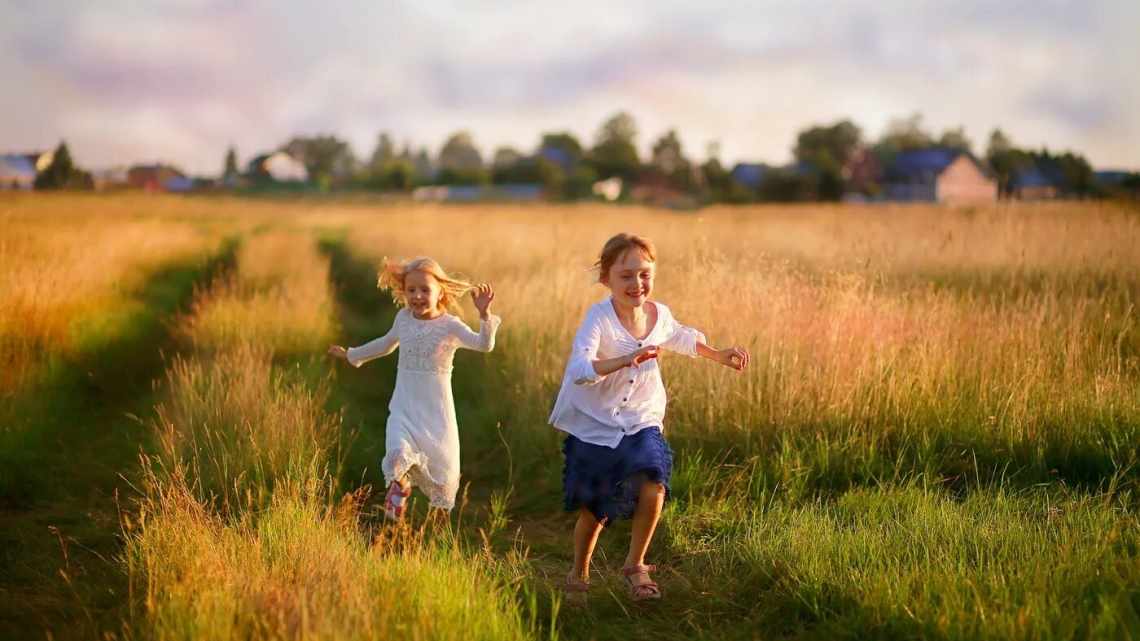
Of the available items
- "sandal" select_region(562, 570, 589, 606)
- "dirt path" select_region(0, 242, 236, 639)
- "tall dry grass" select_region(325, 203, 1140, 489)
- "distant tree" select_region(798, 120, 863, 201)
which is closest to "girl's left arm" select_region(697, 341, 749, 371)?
"sandal" select_region(562, 570, 589, 606)

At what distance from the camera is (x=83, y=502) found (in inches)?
224

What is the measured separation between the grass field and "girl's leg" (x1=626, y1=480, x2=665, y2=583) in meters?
0.20

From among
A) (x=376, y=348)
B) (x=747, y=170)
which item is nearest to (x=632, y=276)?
(x=376, y=348)

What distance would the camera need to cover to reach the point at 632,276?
4.22 metres

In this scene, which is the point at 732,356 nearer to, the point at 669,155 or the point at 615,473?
the point at 615,473

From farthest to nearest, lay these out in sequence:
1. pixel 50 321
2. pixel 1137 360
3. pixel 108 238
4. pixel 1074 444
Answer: pixel 108 238 → pixel 50 321 → pixel 1137 360 → pixel 1074 444

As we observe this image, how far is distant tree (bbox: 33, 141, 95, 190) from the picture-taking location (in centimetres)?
2659

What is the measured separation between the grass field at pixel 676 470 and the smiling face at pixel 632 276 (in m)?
1.16

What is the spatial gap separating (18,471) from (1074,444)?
236 inches

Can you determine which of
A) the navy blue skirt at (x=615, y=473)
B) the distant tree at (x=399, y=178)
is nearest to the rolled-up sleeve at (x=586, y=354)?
the navy blue skirt at (x=615, y=473)

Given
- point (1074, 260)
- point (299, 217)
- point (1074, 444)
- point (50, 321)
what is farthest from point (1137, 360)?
point (299, 217)

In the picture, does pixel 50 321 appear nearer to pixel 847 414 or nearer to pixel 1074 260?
pixel 847 414

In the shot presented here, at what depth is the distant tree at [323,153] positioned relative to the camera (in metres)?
108

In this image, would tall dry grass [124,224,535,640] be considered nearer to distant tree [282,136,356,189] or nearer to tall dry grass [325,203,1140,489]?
tall dry grass [325,203,1140,489]
